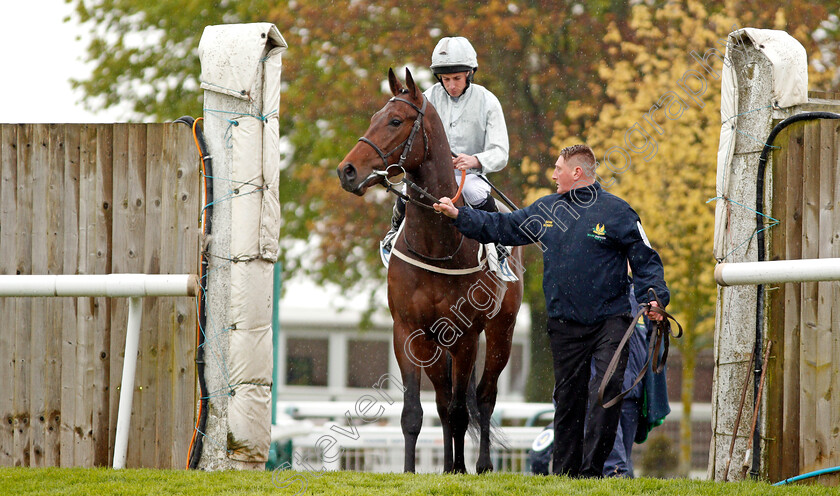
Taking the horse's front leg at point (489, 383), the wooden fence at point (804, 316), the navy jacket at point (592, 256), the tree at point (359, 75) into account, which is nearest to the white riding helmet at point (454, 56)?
the navy jacket at point (592, 256)

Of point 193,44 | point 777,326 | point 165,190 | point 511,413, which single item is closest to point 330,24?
point 193,44

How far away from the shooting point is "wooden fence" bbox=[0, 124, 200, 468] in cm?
640

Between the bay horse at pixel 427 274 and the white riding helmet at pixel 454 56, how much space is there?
61cm

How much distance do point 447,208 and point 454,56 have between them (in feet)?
4.48

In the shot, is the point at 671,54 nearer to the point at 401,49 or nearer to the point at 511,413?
the point at 401,49

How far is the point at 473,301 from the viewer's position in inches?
256

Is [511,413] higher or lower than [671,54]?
lower

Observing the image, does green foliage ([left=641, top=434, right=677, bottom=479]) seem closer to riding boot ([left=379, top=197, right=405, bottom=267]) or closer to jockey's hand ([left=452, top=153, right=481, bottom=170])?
riding boot ([left=379, top=197, right=405, bottom=267])

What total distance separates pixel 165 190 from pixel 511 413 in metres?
7.80

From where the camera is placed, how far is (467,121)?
22.9ft

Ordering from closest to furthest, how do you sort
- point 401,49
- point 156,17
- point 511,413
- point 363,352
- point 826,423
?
point 826,423 → point 511,413 → point 401,49 → point 156,17 → point 363,352

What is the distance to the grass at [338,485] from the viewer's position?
5.12 m

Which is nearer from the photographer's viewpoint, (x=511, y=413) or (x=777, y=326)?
(x=777, y=326)

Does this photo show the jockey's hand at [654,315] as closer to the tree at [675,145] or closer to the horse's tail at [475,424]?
the horse's tail at [475,424]
